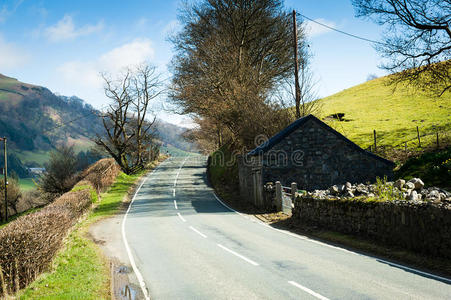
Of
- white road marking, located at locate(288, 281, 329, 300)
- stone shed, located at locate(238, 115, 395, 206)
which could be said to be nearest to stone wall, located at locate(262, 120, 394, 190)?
stone shed, located at locate(238, 115, 395, 206)

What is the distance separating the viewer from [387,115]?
45.2m

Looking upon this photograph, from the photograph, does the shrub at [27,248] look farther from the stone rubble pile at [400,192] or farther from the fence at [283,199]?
the fence at [283,199]

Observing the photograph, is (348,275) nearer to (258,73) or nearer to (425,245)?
(425,245)

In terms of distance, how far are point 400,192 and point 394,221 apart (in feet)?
5.28

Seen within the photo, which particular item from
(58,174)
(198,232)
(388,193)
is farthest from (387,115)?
(58,174)

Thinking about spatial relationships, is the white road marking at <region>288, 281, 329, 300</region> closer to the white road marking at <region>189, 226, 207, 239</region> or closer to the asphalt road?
the asphalt road

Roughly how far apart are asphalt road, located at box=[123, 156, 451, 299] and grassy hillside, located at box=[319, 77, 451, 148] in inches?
602

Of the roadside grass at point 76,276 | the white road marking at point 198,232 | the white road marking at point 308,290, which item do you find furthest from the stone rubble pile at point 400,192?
the roadside grass at point 76,276

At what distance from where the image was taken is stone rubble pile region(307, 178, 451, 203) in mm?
10844

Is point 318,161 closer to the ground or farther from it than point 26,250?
farther from it

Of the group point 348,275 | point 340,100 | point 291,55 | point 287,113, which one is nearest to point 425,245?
point 348,275

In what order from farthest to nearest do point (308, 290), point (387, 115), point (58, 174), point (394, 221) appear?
point (58, 174)
point (387, 115)
point (394, 221)
point (308, 290)

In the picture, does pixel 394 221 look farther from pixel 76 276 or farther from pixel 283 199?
pixel 76 276

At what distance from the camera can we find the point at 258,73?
106ft
